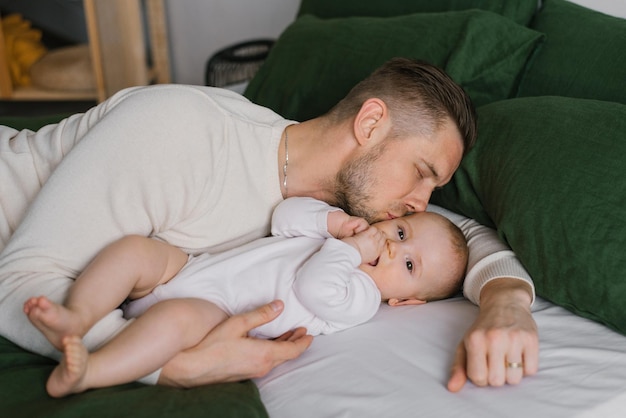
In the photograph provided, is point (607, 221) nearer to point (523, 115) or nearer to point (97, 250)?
point (523, 115)

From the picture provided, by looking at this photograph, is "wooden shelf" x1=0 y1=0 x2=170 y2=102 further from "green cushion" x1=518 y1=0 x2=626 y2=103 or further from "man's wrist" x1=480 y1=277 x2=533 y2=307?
"man's wrist" x1=480 y1=277 x2=533 y2=307

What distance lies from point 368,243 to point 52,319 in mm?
690

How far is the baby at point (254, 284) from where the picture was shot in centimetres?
112

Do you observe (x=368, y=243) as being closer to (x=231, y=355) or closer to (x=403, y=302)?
(x=403, y=302)

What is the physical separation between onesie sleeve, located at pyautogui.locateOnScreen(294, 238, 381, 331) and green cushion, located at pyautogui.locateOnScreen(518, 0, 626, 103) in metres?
0.83

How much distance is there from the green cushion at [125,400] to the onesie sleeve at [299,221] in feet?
1.38

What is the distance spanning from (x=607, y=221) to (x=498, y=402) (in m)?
0.44

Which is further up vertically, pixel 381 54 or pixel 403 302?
pixel 381 54

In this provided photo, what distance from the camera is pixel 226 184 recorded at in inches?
59.1

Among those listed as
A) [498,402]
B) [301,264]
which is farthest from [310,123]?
[498,402]

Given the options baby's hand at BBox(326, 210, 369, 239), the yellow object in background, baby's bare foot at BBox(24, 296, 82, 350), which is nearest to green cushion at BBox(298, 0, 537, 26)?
baby's hand at BBox(326, 210, 369, 239)

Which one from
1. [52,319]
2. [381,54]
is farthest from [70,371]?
[381,54]

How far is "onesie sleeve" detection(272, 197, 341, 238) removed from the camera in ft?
4.99

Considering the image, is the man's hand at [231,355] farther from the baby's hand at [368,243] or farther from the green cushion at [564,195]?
the green cushion at [564,195]
